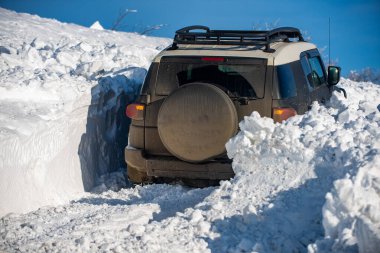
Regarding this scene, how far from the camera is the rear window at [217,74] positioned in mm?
6832

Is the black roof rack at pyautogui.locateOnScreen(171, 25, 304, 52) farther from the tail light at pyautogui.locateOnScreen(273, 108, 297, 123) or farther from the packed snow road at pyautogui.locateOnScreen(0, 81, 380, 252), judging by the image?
the packed snow road at pyautogui.locateOnScreen(0, 81, 380, 252)

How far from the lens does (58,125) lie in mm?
7797

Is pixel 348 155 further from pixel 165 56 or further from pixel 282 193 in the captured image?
pixel 165 56

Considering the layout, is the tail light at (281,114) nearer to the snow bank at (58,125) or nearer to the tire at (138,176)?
the tire at (138,176)

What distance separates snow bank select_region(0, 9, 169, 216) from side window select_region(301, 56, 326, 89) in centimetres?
279

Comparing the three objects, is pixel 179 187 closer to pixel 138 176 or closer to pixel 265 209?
pixel 138 176

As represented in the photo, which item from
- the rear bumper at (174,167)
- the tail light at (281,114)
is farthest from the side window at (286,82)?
the rear bumper at (174,167)

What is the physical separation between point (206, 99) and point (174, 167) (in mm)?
969

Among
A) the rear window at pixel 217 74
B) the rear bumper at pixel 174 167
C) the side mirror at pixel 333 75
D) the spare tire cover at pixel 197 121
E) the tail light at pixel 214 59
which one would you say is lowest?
the rear bumper at pixel 174 167

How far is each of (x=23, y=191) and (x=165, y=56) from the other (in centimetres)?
216

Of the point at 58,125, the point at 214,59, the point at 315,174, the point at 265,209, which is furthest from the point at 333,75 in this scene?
the point at 265,209

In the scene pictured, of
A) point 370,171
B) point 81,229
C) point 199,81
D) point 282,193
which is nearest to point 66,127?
point 199,81

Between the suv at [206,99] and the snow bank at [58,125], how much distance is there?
0.94 meters

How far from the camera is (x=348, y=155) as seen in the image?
18.2ft
